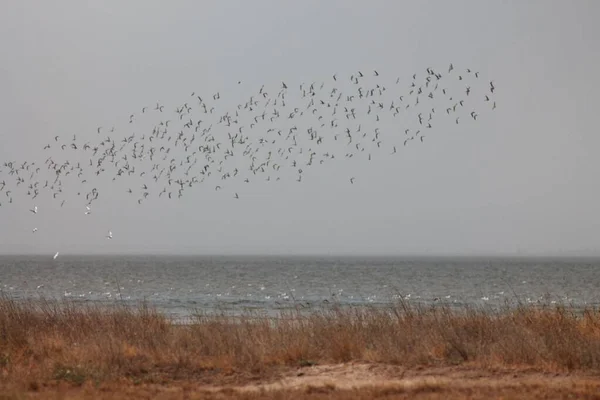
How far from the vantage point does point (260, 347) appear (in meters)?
19.7

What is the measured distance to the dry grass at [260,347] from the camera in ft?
57.8

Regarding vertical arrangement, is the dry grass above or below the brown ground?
above

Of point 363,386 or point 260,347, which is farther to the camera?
point 260,347

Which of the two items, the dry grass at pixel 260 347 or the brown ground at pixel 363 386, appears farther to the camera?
the dry grass at pixel 260 347

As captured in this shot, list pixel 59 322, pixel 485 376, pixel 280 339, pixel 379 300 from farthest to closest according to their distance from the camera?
1. pixel 379 300
2. pixel 59 322
3. pixel 280 339
4. pixel 485 376

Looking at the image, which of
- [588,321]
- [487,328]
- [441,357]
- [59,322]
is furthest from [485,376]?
[59,322]

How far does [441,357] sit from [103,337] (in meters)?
8.71

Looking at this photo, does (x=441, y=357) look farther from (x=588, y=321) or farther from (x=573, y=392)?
(x=588, y=321)

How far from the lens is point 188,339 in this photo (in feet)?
69.2

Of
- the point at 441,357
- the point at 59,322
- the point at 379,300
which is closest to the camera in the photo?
the point at 441,357

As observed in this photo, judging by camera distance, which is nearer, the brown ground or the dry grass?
the brown ground

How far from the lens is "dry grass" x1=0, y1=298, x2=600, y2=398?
17625mm

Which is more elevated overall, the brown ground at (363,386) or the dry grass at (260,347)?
the dry grass at (260,347)

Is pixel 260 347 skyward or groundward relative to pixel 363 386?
skyward
